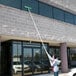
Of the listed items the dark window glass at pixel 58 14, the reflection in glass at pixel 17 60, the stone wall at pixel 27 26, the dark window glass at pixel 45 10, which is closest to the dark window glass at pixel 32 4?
the stone wall at pixel 27 26

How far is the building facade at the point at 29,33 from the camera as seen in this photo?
15.3 m

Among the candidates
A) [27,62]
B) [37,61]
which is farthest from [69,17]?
[27,62]

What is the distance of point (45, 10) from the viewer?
19.1 m

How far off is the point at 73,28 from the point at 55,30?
13.3ft

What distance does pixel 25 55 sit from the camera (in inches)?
713

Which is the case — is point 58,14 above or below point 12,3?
above

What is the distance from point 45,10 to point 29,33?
3411 millimetres

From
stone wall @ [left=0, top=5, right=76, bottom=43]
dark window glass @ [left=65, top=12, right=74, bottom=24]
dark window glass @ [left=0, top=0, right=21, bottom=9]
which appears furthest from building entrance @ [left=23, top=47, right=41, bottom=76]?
dark window glass @ [left=65, top=12, right=74, bottom=24]

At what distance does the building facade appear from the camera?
15321 millimetres

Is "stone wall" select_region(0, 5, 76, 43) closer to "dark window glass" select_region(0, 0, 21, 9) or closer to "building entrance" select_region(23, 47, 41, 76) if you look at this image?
"dark window glass" select_region(0, 0, 21, 9)

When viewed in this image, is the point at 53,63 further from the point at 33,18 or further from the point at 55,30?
the point at 55,30

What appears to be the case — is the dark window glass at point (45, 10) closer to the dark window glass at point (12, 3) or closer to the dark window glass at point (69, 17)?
the dark window glass at point (12, 3)

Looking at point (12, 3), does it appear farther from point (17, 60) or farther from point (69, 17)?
point (69, 17)

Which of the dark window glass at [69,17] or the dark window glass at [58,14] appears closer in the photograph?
the dark window glass at [58,14]
